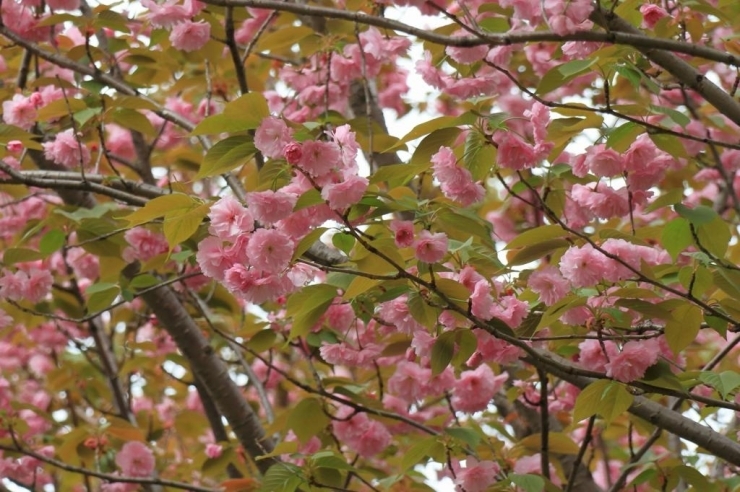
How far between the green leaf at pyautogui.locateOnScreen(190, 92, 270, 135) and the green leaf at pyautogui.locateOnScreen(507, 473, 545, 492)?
1115 millimetres

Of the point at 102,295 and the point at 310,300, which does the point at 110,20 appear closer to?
the point at 102,295

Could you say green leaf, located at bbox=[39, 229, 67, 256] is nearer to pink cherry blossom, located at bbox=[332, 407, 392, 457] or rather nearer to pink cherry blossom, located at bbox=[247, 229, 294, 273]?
pink cherry blossom, located at bbox=[332, 407, 392, 457]

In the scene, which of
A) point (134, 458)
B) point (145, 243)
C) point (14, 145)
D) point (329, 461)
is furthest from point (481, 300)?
point (134, 458)

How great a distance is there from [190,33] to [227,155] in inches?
45.9

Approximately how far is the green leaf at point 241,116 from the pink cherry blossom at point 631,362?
35.0 inches

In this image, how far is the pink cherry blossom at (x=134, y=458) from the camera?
3.61 m

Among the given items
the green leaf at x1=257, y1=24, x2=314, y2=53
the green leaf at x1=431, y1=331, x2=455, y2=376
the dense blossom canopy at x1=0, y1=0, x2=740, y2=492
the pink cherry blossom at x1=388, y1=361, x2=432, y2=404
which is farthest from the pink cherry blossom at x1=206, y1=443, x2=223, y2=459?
the green leaf at x1=431, y1=331, x2=455, y2=376

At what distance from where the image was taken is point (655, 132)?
2.00 m

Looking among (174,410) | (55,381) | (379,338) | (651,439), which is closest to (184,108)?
(55,381)

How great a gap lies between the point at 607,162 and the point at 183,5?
1.41 meters

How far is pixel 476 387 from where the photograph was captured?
9.16ft

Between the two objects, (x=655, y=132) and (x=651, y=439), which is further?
(x=651, y=439)

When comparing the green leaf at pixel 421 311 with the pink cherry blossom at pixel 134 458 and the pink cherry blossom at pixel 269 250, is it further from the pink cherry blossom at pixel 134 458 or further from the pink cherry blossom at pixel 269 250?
the pink cherry blossom at pixel 134 458

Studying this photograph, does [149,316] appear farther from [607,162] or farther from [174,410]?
[607,162]
